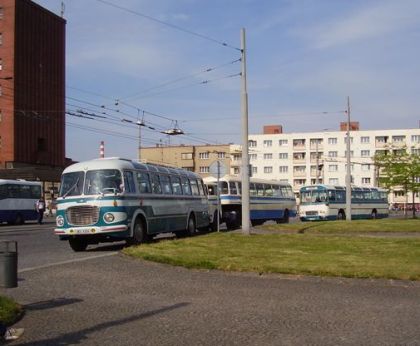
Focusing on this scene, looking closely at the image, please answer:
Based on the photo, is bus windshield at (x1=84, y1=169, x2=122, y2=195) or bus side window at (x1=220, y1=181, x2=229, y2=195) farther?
bus side window at (x1=220, y1=181, x2=229, y2=195)

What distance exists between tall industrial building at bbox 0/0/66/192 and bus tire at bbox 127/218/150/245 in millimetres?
37989

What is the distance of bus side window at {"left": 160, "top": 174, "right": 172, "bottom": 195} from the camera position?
69.4 ft

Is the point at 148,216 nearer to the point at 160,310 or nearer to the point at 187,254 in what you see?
the point at 187,254

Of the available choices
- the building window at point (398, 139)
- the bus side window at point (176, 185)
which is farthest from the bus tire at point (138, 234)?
the building window at point (398, 139)

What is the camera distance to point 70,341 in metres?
6.48

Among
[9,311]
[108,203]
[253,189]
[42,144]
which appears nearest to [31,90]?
A: [42,144]

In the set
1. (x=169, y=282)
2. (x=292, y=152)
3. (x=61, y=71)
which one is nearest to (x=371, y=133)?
(x=292, y=152)

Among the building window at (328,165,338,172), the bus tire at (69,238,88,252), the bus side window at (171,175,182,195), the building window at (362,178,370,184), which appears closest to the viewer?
the bus tire at (69,238,88,252)

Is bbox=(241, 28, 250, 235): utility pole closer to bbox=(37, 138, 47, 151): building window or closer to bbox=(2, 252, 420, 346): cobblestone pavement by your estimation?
bbox=(2, 252, 420, 346): cobblestone pavement

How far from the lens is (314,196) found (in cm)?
4369

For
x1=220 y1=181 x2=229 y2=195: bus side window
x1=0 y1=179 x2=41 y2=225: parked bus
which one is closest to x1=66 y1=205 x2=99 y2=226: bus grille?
x1=220 y1=181 x2=229 y2=195: bus side window

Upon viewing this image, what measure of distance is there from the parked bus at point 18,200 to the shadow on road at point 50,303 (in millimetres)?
31708

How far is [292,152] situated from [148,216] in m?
98.7

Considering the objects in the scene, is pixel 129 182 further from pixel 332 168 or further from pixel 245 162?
pixel 332 168
